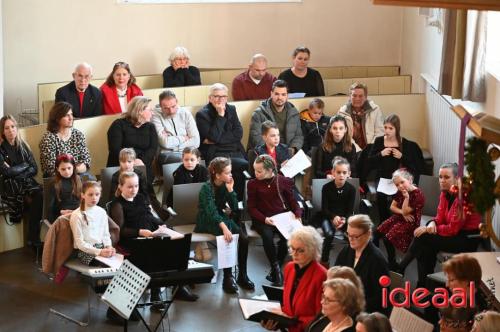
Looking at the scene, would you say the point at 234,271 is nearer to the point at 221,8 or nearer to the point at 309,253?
the point at 309,253

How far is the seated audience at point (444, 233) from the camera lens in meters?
7.45

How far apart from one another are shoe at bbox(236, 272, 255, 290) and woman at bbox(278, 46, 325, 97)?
3161 mm

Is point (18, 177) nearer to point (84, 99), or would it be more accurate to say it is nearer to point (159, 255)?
point (84, 99)

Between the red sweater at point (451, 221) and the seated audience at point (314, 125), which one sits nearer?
the red sweater at point (451, 221)

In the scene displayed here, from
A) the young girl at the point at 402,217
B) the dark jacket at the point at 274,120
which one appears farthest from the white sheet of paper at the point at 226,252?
the dark jacket at the point at 274,120

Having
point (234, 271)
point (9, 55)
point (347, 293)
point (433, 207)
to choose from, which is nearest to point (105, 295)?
point (347, 293)

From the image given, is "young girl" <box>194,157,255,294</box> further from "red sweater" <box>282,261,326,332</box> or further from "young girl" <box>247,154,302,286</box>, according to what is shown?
"red sweater" <box>282,261,326,332</box>

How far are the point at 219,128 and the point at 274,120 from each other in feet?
1.85

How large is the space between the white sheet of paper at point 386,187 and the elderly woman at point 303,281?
8.44ft

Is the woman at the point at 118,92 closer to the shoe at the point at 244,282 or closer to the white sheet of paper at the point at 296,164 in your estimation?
the white sheet of paper at the point at 296,164

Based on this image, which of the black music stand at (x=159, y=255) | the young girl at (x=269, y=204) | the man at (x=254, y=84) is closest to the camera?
the black music stand at (x=159, y=255)

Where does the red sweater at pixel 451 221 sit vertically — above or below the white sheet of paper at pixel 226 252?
above

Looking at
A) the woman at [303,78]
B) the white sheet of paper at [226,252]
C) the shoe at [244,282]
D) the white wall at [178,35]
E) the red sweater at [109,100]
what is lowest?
the shoe at [244,282]

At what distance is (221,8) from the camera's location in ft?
40.0
